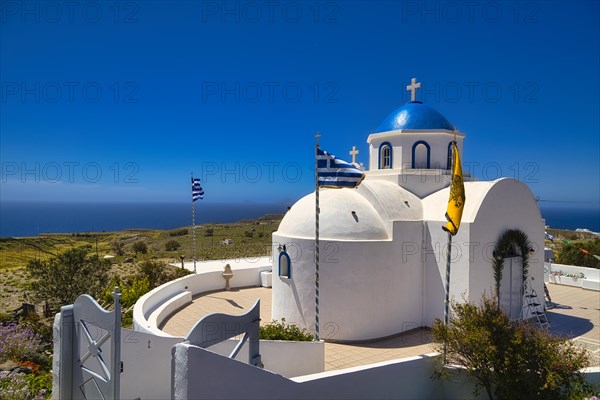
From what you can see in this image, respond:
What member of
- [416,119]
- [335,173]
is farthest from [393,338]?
[416,119]

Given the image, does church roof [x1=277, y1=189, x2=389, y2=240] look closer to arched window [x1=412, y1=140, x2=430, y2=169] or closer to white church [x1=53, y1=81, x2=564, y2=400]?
white church [x1=53, y1=81, x2=564, y2=400]

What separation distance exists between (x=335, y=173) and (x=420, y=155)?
24.0ft

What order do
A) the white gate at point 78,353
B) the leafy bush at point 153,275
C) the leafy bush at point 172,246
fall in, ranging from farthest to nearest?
1. the leafy bush at point 172,246
2. the leafy bush at point 153,275
3. the white gate at point 78,353

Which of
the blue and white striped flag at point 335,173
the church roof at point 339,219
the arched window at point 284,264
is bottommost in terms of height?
the arched window at point 284,264

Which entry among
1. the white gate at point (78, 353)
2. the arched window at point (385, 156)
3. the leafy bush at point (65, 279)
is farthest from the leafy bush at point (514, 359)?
the leafy bush at point (65, 279)

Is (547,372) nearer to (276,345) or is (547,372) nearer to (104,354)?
(276,345)

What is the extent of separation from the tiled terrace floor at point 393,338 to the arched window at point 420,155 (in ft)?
23.4

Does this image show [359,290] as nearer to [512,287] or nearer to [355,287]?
[355,287]

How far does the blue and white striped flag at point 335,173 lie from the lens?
11.4 m

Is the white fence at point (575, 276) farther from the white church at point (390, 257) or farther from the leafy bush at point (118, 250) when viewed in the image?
the leafy bush at point (118, 250)

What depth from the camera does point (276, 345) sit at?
389 inches

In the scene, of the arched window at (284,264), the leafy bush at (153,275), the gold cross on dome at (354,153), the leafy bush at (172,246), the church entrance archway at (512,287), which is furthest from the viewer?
the leafy bush at (172,246)

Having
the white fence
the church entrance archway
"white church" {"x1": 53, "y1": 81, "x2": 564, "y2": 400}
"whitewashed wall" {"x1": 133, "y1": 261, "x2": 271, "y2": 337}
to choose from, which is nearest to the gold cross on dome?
"white church" {"x1": 53, "y1": 81, "x2": 564, "y2": 400}

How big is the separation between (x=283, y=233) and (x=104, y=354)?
7.37 m
